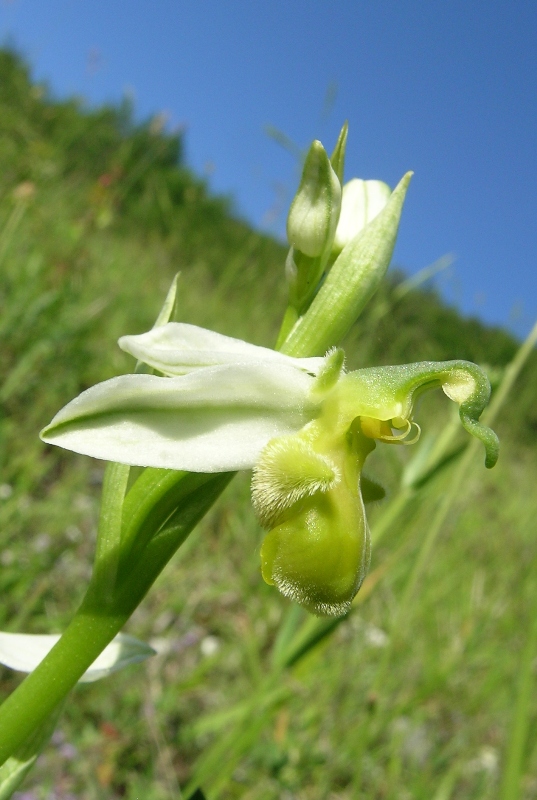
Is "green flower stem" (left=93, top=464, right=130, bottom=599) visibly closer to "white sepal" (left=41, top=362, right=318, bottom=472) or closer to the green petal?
"white sepal" (left=41, top=362, right=318, bottom=472)

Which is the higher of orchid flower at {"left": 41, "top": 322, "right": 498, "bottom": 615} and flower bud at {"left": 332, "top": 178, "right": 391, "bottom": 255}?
flower bud at {"left": 332, "top": 178, "right": 391, "bottom": 255}

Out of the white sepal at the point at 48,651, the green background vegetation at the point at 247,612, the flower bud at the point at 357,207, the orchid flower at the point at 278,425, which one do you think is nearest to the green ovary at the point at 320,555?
the orchid flower at the point at 278,425

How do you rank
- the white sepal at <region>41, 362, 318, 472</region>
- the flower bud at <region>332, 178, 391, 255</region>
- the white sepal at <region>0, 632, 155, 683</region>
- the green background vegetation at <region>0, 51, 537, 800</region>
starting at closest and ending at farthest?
1. the white sepal at <region>41, 362, 318, 472</region>
2. the white sepal at <region>0, 632, 155, 683</region>
3. the flower bud at <region>332, 178, 391, 255</region>
4. the green background vegetation at <region>0, 51, 537, 800</region>

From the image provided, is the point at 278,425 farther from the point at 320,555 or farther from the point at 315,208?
the point at 315,208

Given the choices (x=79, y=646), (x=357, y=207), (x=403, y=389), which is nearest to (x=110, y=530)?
(x=79, y=646)

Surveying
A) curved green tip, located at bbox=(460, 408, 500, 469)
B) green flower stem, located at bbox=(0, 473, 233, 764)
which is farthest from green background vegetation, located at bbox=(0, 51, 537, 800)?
green flower stem, located at bbox=(0, 473, 233, 764)

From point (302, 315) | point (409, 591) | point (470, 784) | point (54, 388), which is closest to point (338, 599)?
point (302, 315)

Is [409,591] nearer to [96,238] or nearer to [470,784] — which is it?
[470,784]
